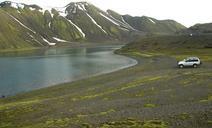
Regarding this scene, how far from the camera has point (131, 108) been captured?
125 ft

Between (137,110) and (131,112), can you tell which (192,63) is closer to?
(137,110)

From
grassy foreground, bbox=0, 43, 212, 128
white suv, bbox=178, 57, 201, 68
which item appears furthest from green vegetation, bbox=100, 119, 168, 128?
white suv, bbox=178, 57, 201, 68

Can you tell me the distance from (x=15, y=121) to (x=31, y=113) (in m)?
3.74

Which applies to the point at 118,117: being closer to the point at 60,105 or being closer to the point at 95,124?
the point at 95,124

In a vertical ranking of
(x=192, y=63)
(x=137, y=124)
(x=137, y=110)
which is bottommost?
(x=192, y=63)

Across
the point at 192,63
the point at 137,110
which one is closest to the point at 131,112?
the point at 137,110

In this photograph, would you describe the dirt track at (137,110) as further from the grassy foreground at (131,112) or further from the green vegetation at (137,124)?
the green vegetation at (137,124)

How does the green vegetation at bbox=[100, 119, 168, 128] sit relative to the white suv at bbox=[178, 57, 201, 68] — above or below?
above

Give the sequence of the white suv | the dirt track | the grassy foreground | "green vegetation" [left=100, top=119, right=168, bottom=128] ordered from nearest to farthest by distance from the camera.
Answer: "green vegetation" [left=100, top=119, right=168, bottom=128]
the grassy foreground
the dirt track
the white suv

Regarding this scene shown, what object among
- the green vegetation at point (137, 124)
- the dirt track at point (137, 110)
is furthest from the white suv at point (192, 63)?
the green vegetation at point (137, 124)

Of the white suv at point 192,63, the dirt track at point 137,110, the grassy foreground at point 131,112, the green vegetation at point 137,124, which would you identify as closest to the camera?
the green vegetation at point 137,124

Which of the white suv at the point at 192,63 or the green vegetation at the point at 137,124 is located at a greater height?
the green vegetation at the point at 137,124

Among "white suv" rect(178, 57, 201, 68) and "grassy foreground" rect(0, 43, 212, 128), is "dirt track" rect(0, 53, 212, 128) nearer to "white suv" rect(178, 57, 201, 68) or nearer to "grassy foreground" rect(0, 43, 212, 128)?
"grassy foreground" rect(0, 43, 212, 128)

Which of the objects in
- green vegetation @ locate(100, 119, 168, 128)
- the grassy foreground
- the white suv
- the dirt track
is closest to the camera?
green vegetation @ locate(100, 119, 168, 128)
